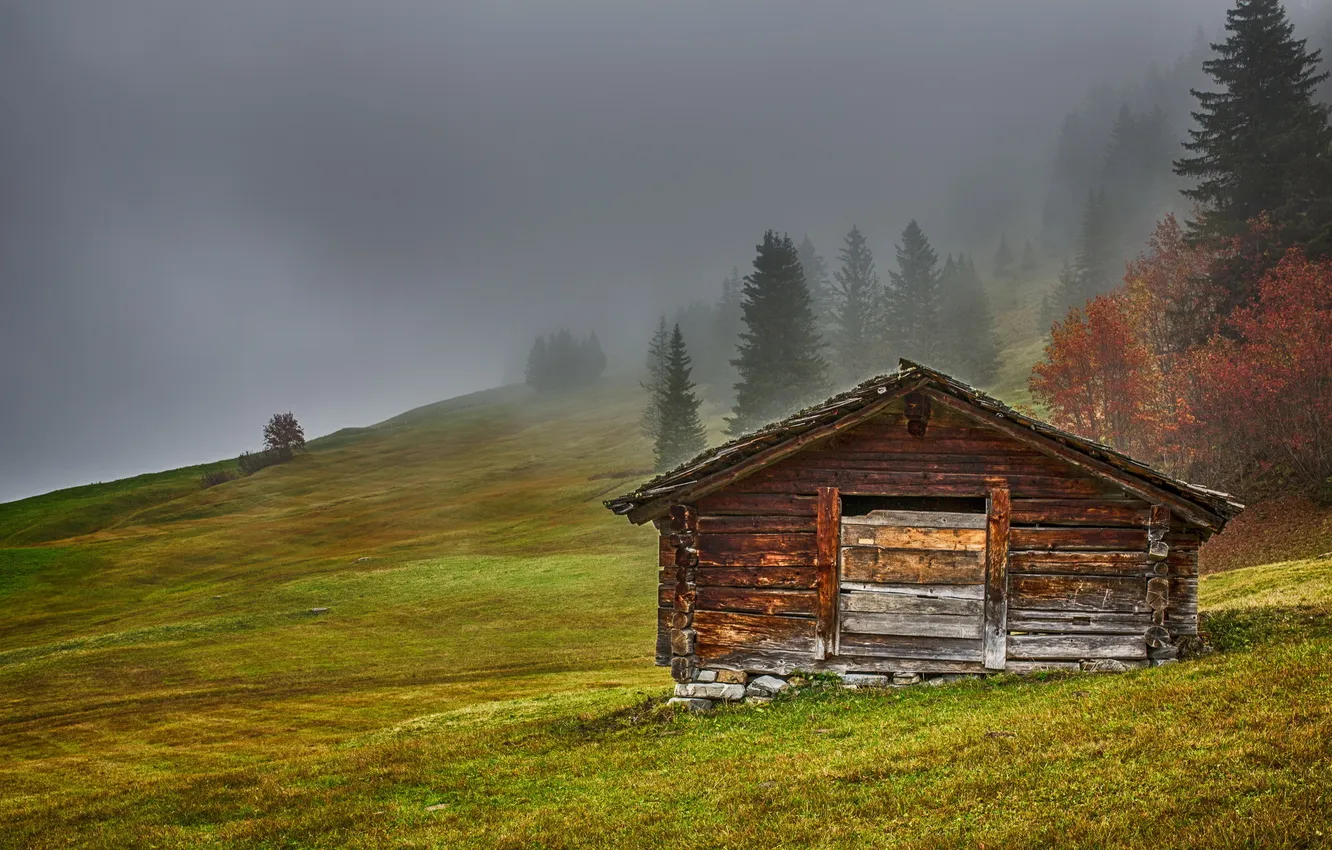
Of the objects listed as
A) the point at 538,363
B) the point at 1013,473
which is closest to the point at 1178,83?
the point at 538,363

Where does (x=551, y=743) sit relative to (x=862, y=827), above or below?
below

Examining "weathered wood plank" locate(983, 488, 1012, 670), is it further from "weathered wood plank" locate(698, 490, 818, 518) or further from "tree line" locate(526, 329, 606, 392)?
"tree line" locate(526, 329, 606, 392)

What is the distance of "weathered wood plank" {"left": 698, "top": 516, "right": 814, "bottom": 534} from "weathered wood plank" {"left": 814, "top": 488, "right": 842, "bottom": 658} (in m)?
0.29

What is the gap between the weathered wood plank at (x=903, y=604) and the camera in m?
15.2

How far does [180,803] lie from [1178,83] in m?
230

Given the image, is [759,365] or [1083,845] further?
[759,365]

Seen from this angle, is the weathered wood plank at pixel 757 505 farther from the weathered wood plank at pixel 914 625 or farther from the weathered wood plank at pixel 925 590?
the weathered wood plank at pixel 914 625

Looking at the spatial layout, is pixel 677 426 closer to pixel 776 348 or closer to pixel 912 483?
pixel 776 348

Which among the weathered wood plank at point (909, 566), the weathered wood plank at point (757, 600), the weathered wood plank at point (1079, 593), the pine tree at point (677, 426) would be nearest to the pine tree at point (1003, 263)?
the pine tree at point (677, 426)

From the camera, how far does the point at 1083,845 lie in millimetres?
7137

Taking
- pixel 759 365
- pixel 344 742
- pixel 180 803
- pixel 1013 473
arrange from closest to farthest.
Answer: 1. pixel 180 803
2. pixel 1013 473
3. pixel 344 742
4. pixel 759 365

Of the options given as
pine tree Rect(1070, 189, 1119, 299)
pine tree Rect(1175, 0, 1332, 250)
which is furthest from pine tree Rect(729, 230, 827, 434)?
pine tree Rect(1070, 189, 1119, 299)

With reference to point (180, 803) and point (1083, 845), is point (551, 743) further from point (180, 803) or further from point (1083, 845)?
point (1083, 845)

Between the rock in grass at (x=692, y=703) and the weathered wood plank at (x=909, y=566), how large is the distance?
3.61 m
